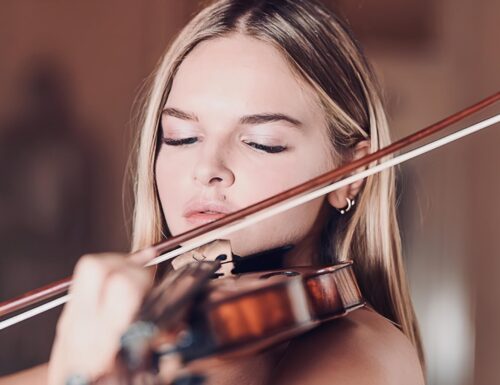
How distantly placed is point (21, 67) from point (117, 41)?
191 millimetres

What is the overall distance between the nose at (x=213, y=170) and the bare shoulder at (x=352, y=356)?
20cm

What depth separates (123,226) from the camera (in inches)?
59.7

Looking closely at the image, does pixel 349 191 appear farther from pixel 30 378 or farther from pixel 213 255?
pixel 30 378

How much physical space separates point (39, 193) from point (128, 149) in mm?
203

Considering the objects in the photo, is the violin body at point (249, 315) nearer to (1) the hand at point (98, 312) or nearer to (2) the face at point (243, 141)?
(1) the hand at point (98, 312)

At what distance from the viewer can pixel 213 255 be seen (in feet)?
3.03

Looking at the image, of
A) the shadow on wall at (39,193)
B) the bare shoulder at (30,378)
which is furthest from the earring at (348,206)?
the shadow on wall at (39,193)

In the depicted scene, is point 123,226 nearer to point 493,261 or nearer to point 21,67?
point 21,67

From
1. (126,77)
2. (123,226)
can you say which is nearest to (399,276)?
(123,226)

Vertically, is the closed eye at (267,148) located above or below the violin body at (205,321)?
above

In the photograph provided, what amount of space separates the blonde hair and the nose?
0.12 m

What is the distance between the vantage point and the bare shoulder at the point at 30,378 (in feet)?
3.34

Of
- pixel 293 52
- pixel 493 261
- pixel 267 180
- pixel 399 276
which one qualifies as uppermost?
pixel 293 52

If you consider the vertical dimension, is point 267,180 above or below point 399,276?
above
